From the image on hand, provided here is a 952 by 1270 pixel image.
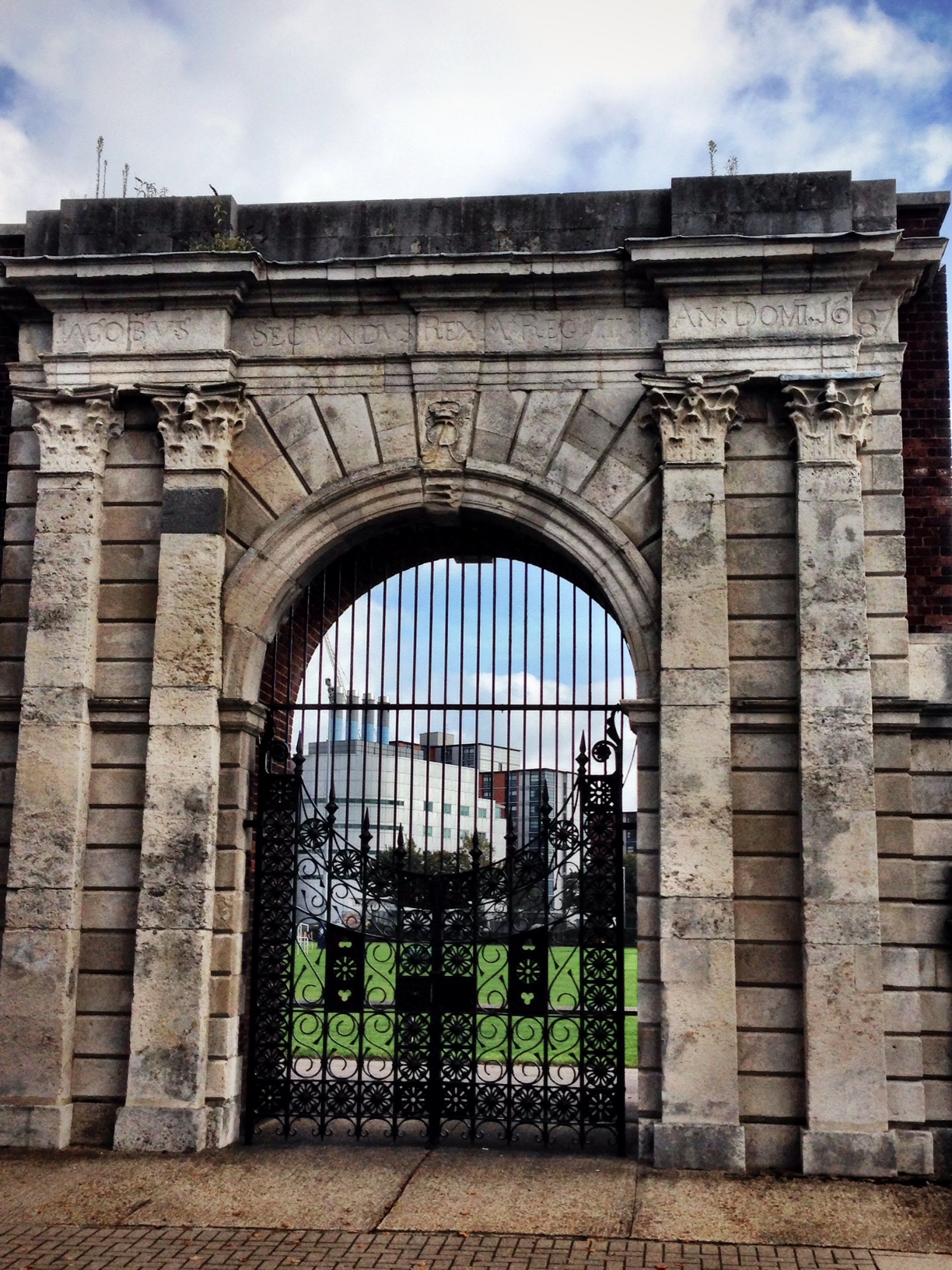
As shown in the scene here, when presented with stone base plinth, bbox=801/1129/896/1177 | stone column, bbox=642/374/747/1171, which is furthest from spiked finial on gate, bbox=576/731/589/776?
stone base plinth, bbox=801/1129/896/1177

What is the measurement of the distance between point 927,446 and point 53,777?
6.94 m

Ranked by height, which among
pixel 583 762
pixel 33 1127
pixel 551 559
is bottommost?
pixel 33 1127

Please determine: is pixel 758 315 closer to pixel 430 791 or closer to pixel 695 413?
pixel 695 413

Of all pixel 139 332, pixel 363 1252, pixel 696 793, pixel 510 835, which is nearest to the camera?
pixel 363 1252

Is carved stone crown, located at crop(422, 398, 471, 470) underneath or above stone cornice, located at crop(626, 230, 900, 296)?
underneath

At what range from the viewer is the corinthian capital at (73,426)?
1023cm

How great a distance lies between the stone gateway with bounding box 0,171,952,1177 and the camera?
914 cm

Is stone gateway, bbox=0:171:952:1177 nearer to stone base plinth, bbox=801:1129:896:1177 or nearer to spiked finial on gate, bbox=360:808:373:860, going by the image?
stone base plinth, bbox=801:1129:896:1177

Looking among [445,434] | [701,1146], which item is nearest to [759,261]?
[445,434]

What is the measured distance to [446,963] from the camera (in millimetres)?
9977

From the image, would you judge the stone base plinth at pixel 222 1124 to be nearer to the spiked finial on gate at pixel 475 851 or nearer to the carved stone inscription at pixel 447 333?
the spiked finial on gate at pixel 475 851

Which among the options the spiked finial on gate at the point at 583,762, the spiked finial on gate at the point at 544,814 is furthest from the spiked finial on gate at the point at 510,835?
the spiked finial on gate at the point at 583,762

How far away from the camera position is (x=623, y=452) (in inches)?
396

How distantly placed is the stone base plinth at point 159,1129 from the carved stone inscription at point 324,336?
5569 millimetres
